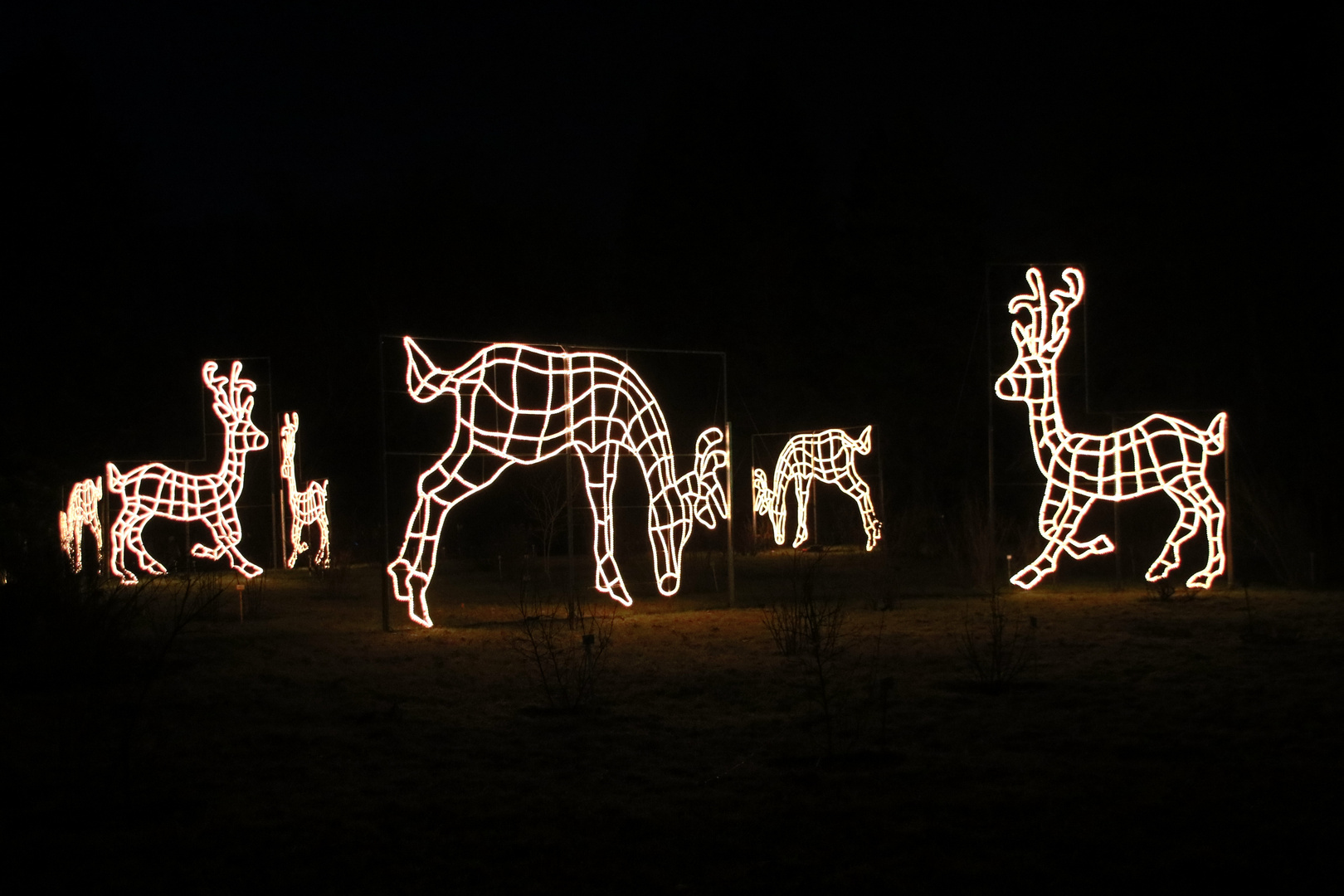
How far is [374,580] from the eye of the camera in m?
18.4

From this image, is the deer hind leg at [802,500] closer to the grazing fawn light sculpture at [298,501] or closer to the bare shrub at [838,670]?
the grazing fawn light sculpture at [298,501]

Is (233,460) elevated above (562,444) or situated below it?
above

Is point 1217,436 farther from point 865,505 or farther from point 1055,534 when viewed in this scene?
point 865,505

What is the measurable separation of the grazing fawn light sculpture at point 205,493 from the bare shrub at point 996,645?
35.9ft

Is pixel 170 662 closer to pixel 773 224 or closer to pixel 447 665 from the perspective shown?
pixel 447 665

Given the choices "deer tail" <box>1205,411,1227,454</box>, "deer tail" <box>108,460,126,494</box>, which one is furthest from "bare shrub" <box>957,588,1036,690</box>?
"deer tail" <box>108,460,126,494</box>

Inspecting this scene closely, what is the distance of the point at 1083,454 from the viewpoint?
15.2 m

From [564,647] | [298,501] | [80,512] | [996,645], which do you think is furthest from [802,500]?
[996,645]

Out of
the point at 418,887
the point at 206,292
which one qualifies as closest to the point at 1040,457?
the point at 418,887

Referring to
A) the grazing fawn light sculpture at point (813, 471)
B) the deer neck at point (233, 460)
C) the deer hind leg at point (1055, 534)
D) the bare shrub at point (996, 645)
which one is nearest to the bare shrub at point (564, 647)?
the bare shrub at point (996, 645)

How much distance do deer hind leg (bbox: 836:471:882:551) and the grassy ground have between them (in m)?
12.9

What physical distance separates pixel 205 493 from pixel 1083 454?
12.8 m

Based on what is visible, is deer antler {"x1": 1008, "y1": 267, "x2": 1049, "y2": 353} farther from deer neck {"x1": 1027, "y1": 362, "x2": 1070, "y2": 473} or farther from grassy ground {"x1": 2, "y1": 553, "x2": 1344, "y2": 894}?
grassy ground {"x1": 2, "y1": 553, "x2": 1344, "y2": 894}

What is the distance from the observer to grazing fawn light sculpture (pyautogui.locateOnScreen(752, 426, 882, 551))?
81.4 ft
